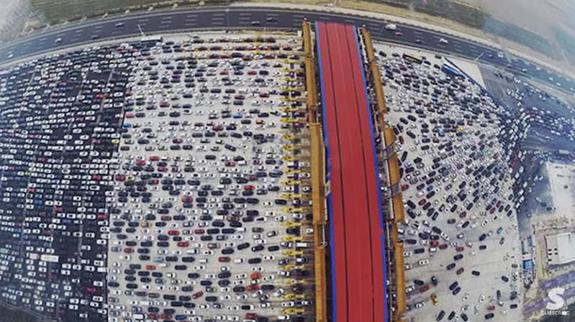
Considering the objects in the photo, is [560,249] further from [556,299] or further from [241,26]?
[241,26]

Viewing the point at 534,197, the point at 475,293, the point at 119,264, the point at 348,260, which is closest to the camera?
the point at 348,260

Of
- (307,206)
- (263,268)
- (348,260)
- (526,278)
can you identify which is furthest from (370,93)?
(526,278)

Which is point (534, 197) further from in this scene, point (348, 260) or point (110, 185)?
point (110, 185)

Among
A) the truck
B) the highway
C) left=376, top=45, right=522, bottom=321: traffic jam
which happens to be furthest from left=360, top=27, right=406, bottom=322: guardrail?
the highway

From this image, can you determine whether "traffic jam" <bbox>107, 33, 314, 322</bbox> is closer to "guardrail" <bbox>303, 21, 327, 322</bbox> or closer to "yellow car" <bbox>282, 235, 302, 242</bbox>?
"yellow car" <bbox>282, 235, 302, 242</bbox>

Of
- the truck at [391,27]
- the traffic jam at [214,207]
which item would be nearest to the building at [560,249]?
the traffic jam at [214,207]

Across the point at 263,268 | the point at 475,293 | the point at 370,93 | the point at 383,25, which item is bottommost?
the point at 475,293

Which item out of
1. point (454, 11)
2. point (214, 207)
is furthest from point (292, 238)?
point (454, 11)

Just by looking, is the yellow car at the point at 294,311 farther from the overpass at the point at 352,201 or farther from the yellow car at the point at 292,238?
the yellow car at the point at 292,238
